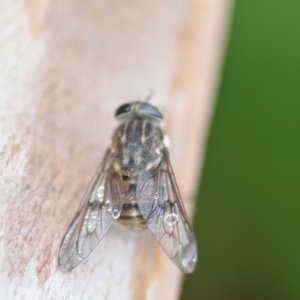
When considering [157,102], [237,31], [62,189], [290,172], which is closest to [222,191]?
[290,172]

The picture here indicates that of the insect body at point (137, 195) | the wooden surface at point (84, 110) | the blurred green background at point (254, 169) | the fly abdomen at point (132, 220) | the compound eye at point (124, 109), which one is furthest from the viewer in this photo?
the blurred green background at point (254, 169)

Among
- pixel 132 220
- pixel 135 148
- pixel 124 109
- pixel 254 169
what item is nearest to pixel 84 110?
pixel 124 109

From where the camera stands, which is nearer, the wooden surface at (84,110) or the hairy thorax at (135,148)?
the wooden surface at (84,110)

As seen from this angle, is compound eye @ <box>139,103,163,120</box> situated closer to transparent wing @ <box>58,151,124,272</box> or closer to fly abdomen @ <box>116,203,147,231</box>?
transparent wing @ <box>58,151,124,272</box>

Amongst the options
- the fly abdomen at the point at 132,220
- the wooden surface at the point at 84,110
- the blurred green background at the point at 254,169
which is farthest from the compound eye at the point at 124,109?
the blurred green background at the point at 254,169

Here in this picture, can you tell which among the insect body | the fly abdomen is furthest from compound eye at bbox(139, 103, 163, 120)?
the fly abdomen

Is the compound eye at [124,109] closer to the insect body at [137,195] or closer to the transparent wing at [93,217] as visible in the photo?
the insect body at [137,195]

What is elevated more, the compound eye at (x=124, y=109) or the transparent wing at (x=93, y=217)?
the compound eye at (x=124, y=109)

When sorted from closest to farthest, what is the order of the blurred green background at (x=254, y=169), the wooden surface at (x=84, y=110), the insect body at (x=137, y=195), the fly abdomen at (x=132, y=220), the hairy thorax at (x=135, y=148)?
the wooden surface at (x=84, y=110)
the insect body at (x=137, y=195)
the fly abdomen at (x=132, y=220)
the hairy thorax at (x=135, y=148)
the blurred green background at (x=254, y=169)
